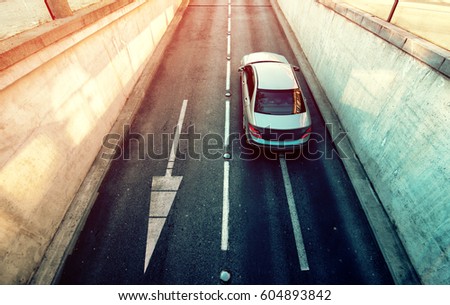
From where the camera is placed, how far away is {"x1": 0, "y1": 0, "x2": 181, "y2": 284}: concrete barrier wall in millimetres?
4191

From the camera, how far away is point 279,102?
6938 millimetres

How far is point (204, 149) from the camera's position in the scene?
7379 mm

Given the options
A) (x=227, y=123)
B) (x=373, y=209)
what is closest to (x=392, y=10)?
(x=373, y=209)

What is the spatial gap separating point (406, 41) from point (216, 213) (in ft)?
20.0

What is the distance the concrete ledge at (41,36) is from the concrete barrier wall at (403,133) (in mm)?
8182

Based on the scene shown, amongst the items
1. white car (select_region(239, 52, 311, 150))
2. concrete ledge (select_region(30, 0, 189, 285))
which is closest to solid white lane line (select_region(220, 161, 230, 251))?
white car (select_region(239, 52, 311, 150))

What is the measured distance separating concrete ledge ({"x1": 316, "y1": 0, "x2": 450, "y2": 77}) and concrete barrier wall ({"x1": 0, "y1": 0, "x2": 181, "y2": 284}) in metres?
8.17

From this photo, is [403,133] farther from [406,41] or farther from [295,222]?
[295,222]

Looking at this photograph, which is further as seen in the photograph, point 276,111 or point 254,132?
point 276,111

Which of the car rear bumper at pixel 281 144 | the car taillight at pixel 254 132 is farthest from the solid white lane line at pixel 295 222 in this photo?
the car taillight at pixel 254 132

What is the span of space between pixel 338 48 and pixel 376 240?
6887mm

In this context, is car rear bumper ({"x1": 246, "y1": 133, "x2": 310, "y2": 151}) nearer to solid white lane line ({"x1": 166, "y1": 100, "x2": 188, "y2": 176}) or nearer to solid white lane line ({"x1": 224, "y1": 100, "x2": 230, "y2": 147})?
solid white lane line ({"x1": 224, "y1": 100, "x2": 230, "y2": 147})

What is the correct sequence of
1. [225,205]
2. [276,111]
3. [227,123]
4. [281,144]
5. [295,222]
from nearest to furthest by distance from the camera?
1. [295,222]
2. [225,205]
3. [281,144]
4. [276,111]
5. [227,123]

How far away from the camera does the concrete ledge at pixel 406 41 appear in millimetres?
4227
